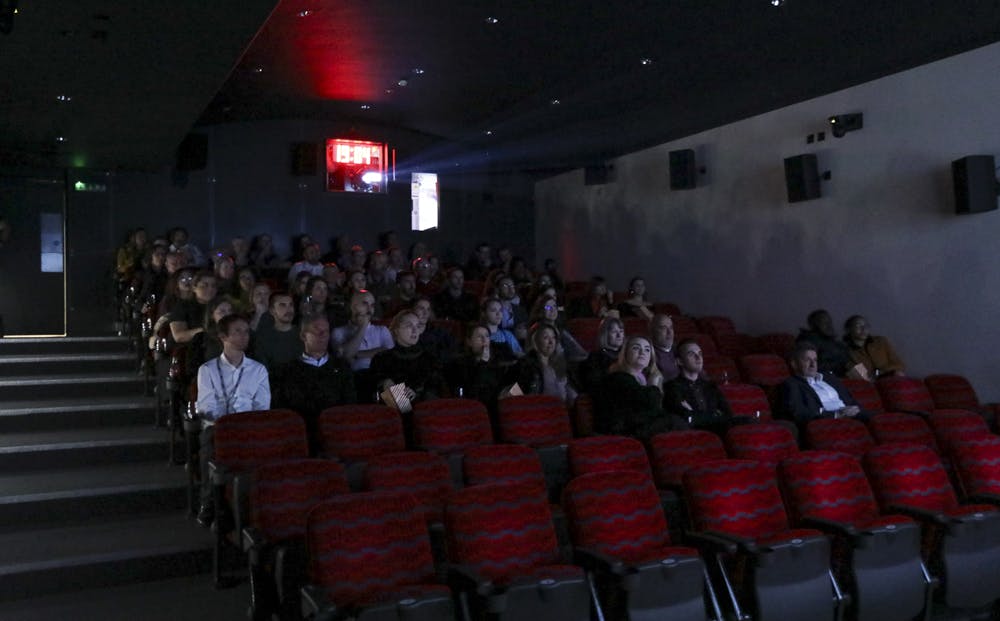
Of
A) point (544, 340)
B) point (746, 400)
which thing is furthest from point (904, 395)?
point (544, 340)

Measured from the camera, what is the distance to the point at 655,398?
16.8 ft

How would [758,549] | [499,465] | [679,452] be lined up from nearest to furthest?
1. [758,549]
2. [499,465]
3. [679,452]

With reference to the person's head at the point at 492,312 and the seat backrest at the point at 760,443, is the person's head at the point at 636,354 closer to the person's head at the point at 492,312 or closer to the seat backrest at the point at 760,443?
the seat backrest at the point at 760,443

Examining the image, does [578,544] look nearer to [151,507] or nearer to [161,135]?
[151,507]

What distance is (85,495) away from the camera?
481 centimetres

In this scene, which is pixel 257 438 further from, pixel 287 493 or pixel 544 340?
pixel 544 340

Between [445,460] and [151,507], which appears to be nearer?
[445,460]

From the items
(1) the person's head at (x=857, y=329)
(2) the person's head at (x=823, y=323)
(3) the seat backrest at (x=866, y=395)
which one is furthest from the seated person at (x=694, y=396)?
(1) the person's head at (x=857, y=329)

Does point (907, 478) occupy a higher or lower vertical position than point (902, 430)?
lower

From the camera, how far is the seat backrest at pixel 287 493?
359cm

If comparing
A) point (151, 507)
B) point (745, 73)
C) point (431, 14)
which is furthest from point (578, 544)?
point (745, 73)

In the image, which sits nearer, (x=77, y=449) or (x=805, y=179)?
(x=77, y=449)

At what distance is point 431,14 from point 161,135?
2.86 metres

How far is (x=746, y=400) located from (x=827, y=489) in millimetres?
1753
